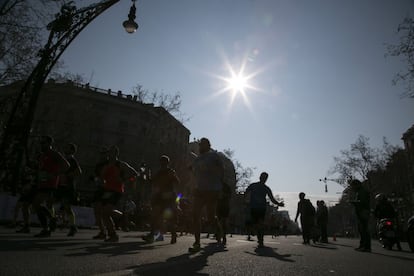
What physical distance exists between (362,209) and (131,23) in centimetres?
885

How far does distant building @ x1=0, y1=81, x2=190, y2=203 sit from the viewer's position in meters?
27.5

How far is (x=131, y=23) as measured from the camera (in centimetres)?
1062

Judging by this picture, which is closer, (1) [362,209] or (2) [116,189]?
(2) [116,189]

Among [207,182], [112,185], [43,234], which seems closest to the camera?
[207,182]

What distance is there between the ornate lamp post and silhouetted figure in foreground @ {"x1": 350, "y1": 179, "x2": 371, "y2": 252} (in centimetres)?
833

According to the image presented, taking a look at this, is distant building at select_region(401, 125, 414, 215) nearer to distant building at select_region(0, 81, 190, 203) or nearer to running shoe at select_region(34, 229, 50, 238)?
distant building at select_region(0, 81, 190, 203)

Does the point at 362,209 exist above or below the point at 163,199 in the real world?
above

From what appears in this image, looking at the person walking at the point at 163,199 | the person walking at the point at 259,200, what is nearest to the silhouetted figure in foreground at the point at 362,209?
the person walking at the point at 259,200

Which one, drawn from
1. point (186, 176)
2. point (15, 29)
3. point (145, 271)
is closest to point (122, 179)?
point (145, 271)

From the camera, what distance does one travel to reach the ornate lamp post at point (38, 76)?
10.6 metres

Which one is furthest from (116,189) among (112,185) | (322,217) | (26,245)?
(322,217)

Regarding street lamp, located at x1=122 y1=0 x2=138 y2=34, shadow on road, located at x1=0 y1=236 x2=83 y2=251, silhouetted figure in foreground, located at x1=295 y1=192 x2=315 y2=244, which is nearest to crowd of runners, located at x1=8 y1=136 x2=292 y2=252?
shadow on road, located at x1=0 y1=236 x2=83 y2=251

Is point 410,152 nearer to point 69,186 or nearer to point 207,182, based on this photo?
point 207,182

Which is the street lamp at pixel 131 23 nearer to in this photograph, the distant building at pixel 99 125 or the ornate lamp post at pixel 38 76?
the ornate lamp post at pixel 38 76
